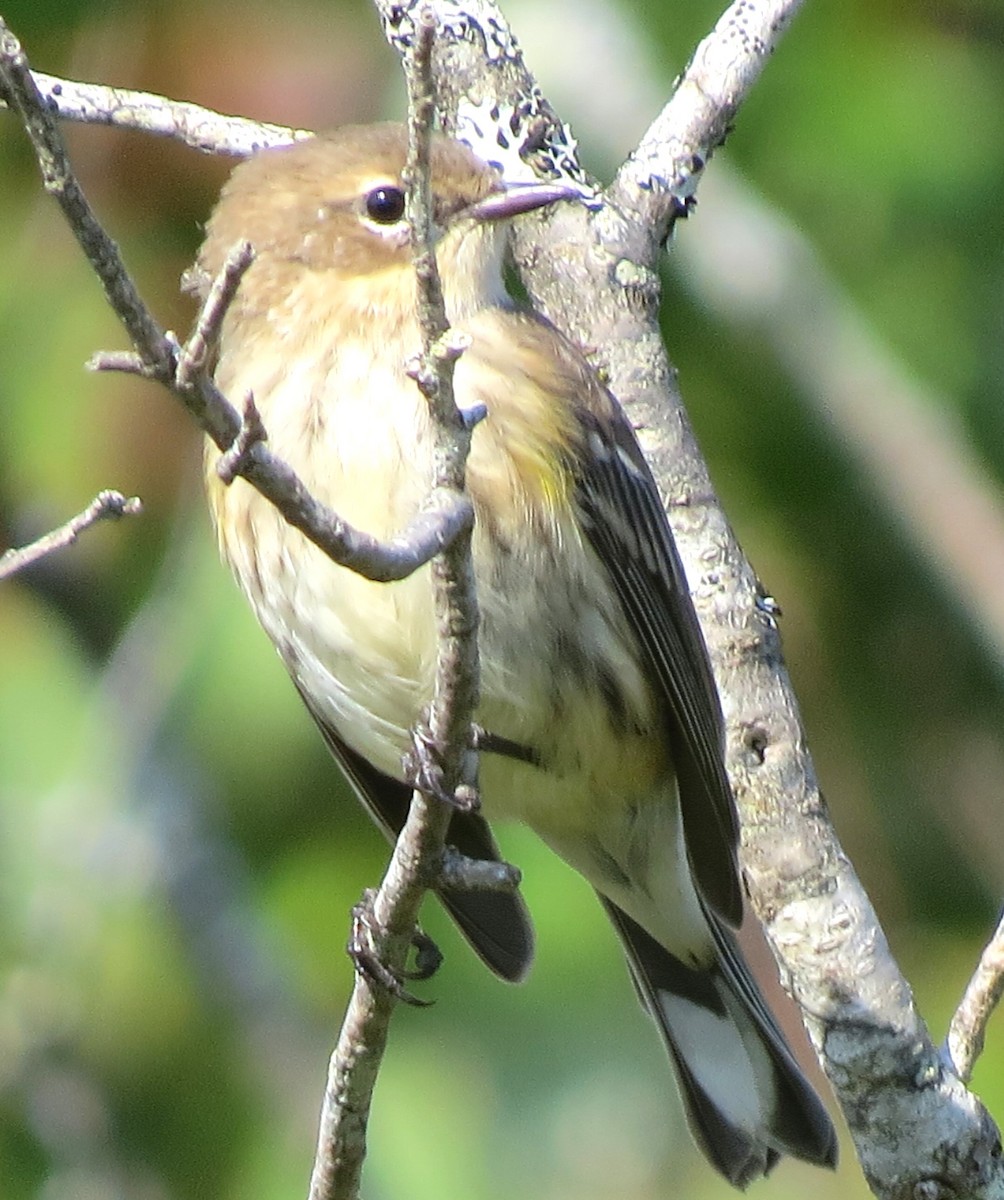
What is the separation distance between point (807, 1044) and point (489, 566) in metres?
2.09

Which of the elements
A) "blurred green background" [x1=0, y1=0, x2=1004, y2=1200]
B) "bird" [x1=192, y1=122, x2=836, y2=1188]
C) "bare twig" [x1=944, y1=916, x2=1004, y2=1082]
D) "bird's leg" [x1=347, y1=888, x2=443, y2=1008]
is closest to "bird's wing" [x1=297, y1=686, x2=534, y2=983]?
"bird" [x1=192, y1=122, x2=836, y2=1188]

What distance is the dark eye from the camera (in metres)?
4.12

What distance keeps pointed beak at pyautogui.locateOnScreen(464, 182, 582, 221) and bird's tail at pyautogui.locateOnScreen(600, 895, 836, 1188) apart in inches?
62.3

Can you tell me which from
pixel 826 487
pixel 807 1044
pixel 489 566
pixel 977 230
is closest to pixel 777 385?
pixel 826 487

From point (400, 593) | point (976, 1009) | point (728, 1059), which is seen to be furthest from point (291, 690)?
point (976, 1009)

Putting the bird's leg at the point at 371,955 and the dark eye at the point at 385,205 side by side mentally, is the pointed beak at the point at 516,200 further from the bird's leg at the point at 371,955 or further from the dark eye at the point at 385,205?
the bird's leg at the point at 371,955

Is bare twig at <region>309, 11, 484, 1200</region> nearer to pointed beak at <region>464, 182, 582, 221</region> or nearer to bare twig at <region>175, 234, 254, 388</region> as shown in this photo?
bare twig at <region>175, 234, 254, 388</region>

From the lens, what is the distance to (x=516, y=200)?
3.87 metres

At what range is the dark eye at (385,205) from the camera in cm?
412

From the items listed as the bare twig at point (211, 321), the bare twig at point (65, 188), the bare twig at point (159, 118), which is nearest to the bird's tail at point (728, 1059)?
the bare twig at point (159, 118)

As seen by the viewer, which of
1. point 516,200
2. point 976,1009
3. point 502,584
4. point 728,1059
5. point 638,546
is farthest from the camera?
point 728,1059

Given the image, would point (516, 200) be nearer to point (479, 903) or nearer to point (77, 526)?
point (479, 903)

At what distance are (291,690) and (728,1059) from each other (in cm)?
143

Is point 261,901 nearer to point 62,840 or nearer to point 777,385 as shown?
point 62,840
